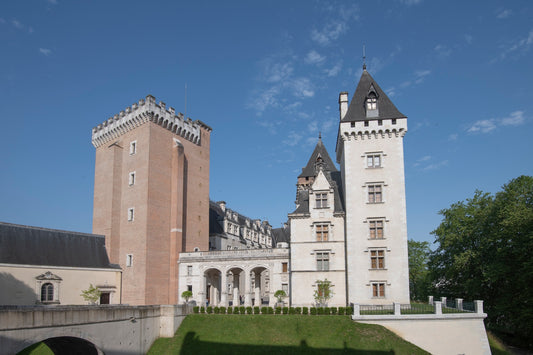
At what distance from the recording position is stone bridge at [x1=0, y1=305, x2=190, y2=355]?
63.2 feet

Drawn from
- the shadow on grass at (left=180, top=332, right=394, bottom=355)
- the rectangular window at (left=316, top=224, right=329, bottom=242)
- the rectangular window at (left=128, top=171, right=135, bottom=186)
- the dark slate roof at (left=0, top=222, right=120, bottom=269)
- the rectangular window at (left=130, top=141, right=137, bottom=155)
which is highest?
the rectangular window at (left=130, top=141, right=137, bottom=155)

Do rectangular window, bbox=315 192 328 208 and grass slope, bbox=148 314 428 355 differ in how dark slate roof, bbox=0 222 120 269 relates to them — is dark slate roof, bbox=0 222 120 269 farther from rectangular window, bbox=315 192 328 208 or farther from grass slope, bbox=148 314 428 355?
rectangular window, bbox=315 192 328 208

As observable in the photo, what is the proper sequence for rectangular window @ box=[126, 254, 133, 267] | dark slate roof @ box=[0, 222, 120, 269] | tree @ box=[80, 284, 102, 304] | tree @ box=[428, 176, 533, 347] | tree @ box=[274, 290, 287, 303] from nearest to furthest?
tree @ box=[428, 176, 533, 347]
dark slate roof @ box=[0, 222, 120, 269]
tree @ box=[80, 284, 102, 304]
tree @ box=[274, 290, 287, 303]
rectangular window @ box=[126, 254, 133, 267]

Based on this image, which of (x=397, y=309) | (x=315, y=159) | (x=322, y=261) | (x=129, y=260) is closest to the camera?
(x=397, y=309)

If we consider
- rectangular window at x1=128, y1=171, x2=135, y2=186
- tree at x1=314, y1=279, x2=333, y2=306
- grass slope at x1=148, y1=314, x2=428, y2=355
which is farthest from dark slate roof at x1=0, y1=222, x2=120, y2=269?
tree at x1=314, y1=279, x2=333, y2=306

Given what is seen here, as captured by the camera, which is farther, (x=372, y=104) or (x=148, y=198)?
(x=148, y=198)

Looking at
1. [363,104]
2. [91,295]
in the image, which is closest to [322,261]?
[363,104]

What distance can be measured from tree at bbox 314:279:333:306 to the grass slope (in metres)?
4.30

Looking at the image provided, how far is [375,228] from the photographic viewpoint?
111 ft

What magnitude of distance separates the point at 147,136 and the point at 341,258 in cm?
2342

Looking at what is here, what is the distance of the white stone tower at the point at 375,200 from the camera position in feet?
108

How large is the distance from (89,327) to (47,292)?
14785mm

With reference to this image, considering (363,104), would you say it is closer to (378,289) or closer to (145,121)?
(378,289)

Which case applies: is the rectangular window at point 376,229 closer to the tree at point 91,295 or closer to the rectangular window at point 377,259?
the rectangular window at point 377,259
